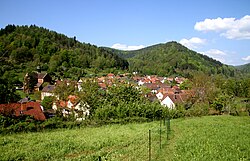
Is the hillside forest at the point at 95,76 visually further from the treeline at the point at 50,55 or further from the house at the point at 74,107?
the house at the point at 74,107

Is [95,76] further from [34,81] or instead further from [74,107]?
[74,107]

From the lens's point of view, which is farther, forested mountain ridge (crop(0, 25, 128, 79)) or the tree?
forested mountain ridge (crop(0, 25, 128, 79))

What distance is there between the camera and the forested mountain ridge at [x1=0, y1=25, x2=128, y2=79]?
109250 mm

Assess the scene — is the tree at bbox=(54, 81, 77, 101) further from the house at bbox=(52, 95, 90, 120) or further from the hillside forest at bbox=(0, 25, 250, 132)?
the house at bbox=(52, 95, 90, 120)

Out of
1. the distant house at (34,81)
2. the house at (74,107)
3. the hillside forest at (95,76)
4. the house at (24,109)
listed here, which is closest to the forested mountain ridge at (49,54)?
the hillside forest at (95,76)

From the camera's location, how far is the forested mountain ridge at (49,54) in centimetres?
10925

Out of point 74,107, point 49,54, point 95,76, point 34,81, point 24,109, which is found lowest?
point 24,109

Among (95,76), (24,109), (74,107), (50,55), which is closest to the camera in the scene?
(24,109)

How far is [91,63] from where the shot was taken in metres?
140

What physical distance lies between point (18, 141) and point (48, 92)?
60.9 metres

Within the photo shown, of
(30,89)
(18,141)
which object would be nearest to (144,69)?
(30,89)

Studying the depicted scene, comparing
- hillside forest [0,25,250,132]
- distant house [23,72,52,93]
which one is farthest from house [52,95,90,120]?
distant house [23,72,52,93]

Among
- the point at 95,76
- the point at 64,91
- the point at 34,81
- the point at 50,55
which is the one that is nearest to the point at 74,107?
the point at 64,91

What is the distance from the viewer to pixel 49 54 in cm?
12656
